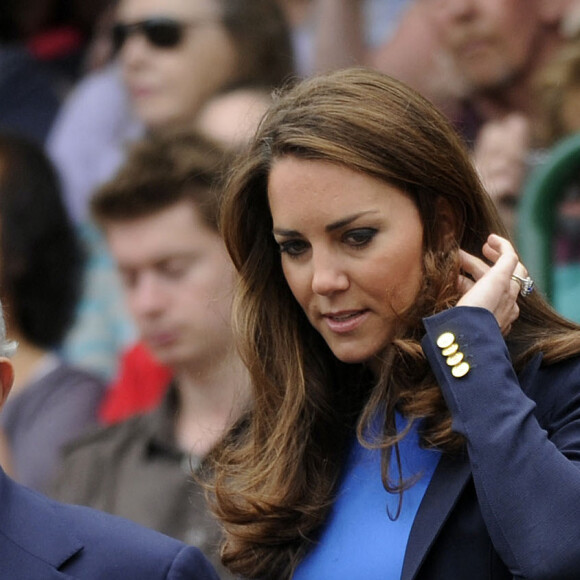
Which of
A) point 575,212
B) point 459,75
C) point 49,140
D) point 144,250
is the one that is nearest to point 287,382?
point 575,212

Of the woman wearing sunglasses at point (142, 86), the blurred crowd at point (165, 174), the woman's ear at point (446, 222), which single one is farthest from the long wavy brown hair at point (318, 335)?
the woman wearing sunglasses at point (142, 86)

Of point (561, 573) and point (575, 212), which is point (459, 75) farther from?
point (561, 573)

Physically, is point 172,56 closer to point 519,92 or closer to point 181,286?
point 181,286

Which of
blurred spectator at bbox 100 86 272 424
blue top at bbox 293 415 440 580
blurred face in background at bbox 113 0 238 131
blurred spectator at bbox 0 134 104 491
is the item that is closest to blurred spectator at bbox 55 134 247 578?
blurred spectator at bbox 100 86 272 424

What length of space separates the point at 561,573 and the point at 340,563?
1.64 ft

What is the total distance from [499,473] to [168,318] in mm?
2291

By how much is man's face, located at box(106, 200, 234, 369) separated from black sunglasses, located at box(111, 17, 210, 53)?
114 cm

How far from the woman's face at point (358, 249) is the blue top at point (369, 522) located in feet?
0.72

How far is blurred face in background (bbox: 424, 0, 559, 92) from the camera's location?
4.55 m

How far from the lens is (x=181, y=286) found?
14.6ft

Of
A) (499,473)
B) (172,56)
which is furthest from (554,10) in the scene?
(499,473)

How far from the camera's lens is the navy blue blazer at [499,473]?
2.24 metres

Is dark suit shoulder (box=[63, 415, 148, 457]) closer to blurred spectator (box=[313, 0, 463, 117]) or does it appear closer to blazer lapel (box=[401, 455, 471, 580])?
blurred spectator (box=[313, 0, 463, 117])

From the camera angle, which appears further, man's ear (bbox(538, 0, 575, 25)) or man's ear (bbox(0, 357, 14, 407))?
man's ear (bbox(538, 0, 575, 25))
